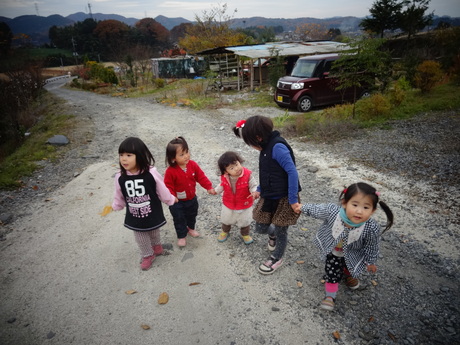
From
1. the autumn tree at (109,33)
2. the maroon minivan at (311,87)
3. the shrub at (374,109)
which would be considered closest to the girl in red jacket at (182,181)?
the shrub at (374,109)

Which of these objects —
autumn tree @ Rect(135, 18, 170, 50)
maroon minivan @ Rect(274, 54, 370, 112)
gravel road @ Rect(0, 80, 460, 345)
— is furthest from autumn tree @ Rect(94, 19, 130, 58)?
gravel road @ Rect(0, 80, 460, 345)

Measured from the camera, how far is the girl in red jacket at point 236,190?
2.68 meters

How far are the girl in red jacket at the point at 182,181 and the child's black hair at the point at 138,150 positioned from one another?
0.34 meters

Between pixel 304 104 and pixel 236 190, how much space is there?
795cm

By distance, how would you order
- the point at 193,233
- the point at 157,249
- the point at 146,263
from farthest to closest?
the point at 193,233 → the point at 157,249 → the point at 146,263

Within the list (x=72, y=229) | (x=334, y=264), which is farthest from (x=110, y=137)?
(x=334, y=264)

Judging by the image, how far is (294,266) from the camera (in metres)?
2.84

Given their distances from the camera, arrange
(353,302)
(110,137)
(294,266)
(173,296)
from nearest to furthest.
Result: (353,302) → (173,296) → (294,266) → (110,137)

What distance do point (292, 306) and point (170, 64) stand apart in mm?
28458

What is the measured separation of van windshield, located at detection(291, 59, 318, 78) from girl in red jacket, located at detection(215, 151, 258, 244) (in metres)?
8.42

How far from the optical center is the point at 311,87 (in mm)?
9539

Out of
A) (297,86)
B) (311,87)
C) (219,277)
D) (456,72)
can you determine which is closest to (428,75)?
(456,72)

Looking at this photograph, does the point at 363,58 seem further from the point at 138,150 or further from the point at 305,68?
the point at 138,150

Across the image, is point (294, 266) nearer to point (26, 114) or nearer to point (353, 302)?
point (353, 302)
